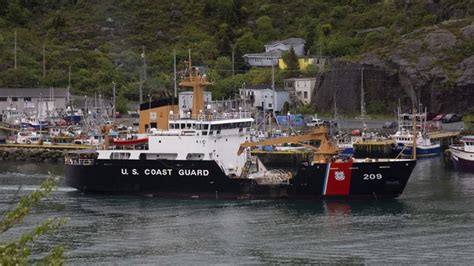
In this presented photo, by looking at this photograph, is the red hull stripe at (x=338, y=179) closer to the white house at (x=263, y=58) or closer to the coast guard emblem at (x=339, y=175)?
the coast guard emblem at (x=339, y=175)

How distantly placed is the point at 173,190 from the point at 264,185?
133 inches

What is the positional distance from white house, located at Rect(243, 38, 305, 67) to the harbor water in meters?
39.4

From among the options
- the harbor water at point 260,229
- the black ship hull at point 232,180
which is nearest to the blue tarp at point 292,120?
the harbor water at point 260,229

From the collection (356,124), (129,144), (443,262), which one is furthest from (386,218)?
(356,124)

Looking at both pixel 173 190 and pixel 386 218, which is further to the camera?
pixel 173 190

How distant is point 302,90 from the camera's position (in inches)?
3022

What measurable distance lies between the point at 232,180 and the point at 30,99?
3931cm

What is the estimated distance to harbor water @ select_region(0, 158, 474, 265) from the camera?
30500mm

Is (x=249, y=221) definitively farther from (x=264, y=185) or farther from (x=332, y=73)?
(x=332, y=73)

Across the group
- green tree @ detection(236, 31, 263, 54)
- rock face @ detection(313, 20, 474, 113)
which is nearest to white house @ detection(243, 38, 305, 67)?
green tree @ detection(236, 31, 263, 54)

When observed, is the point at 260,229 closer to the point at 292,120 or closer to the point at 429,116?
the point at 292,120

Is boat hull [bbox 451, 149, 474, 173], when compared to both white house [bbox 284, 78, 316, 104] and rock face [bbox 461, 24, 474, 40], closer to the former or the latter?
rock face [bbox 461, 24, 474, 40]

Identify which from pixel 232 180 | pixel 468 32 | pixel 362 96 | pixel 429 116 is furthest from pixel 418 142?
pixel 232 180

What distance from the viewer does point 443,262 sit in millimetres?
29094
